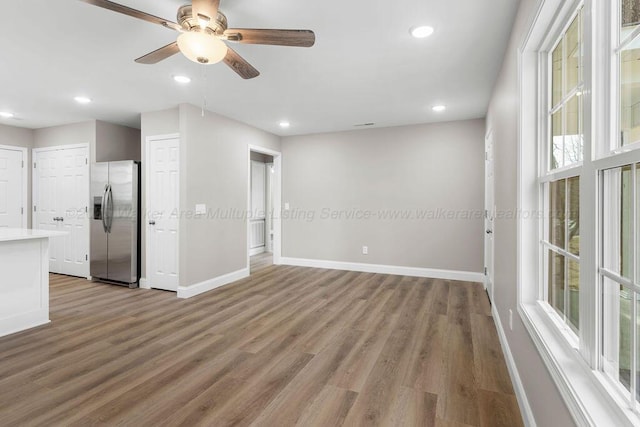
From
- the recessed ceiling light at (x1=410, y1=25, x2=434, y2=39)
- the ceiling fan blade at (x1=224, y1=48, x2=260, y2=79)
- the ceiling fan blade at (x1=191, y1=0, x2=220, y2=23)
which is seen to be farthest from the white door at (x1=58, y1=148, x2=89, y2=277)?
the recessed ceiling light at (x1=410, y1=25, x2=434, y2=39)

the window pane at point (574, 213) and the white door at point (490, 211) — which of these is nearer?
the window pane at point (574, 213)

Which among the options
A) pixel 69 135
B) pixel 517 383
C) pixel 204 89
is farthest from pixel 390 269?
pixel 69 135

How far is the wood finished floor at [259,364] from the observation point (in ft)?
6.00

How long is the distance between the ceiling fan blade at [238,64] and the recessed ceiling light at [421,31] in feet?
4.10

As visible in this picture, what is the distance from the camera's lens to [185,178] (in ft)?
13.4

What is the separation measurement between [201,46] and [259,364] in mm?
2228

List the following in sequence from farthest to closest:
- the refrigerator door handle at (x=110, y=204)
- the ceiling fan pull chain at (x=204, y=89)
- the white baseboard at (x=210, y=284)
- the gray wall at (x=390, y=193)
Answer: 1. the gray wall at (x=390, y=193)
2. the refrigerator door handle at (x=110, y=204)
3. the white baseboard at (x=210, y=284)
4. the ceiling fan pull chain at (x=204, y=89)

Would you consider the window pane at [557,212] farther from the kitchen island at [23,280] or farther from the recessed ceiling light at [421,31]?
the kitchen island at [23,280]

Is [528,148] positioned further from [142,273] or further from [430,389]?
[142,273]

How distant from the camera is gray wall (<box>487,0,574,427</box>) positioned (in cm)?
137

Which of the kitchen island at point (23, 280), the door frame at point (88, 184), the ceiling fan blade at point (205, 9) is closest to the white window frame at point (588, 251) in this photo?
the ceiling fan blade at point (205, 9)

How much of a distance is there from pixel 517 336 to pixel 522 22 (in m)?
1.98

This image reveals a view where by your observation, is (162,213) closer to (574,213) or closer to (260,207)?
(260,207)

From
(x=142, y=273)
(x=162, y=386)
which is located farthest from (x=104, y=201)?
(x=162, y=386)
